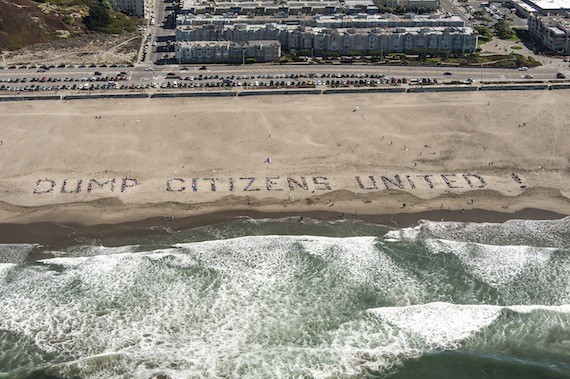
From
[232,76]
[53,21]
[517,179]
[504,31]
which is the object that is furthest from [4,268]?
[504,31]

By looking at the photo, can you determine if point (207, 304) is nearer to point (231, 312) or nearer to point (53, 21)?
point (231, 312)

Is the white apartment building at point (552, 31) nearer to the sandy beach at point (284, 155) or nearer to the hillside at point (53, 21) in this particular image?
the sandy beach at point (284, 155)

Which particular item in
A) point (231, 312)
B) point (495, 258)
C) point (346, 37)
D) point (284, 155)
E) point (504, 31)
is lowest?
point (231, 312)

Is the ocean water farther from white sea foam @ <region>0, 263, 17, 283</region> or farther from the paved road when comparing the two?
the paved road

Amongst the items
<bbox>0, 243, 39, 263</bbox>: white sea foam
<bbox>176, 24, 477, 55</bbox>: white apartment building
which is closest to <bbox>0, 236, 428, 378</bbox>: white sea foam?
<bbox>0, 243, 39, 263</bbox>: white sea foam

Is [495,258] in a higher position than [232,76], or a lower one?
lower

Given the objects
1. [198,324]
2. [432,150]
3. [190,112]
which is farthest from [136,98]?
[198,324]

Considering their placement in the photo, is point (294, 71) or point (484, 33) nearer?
point (294, 71)

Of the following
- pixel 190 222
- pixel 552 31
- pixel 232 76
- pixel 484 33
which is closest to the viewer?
pixel 190 222
